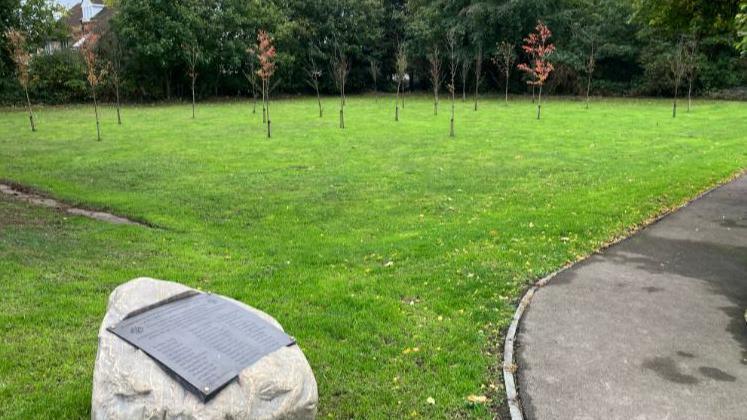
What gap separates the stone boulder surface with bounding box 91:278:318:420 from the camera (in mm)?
3594

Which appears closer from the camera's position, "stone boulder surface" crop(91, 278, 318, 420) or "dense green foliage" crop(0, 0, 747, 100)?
"stone boulder surface" crop(91, 278, 318, 420)

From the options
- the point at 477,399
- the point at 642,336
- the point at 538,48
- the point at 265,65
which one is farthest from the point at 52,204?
the point at 538,48

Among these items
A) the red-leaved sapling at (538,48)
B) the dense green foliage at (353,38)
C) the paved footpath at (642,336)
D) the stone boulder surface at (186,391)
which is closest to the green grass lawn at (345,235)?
the paved footpath at (642,336)

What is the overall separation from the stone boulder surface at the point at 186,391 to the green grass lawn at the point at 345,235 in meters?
0.76

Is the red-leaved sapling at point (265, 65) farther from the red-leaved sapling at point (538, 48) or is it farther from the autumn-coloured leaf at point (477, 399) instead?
the autumn-coloured leaf at point (477, 399)

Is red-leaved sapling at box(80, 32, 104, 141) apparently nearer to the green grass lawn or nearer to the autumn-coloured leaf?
the green grass lawn

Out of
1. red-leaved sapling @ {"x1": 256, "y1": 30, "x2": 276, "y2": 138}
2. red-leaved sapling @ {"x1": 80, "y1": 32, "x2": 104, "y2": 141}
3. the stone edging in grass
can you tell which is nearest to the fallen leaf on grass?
the stone edging in grass

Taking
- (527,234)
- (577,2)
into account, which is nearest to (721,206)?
(527,234)

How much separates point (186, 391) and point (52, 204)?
31.5 feet

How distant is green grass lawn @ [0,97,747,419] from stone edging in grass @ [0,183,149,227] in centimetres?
28

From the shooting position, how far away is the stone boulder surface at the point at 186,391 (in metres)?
3.59

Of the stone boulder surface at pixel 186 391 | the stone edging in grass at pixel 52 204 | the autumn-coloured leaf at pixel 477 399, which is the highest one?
the stone boulder surface at pixel 186 391

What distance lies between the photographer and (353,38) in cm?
4988

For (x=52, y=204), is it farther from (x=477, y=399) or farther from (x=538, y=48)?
(x=538, y=48)
